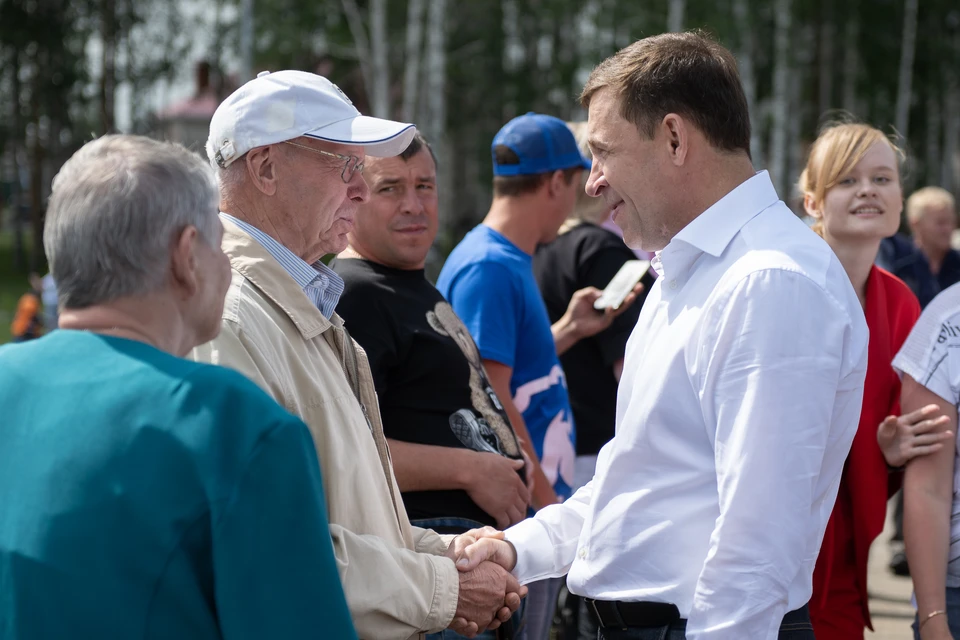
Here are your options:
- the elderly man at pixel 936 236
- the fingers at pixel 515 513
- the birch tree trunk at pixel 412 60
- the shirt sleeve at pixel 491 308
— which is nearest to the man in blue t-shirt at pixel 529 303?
the shirt sleeve at pixel 491 308

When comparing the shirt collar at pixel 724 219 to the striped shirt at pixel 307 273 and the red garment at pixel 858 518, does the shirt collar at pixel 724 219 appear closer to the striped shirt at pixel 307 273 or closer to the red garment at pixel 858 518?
Result: the striped shirt at pixel 307 273

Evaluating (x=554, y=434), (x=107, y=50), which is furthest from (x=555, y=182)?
(x=107, y=50)

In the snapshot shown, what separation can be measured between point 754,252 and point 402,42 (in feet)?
76.1

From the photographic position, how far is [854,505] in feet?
9.89

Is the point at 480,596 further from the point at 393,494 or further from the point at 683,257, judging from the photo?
the point at 683,257

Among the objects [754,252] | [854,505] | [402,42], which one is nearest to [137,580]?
[754,252]

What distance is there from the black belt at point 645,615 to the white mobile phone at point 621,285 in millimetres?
1881

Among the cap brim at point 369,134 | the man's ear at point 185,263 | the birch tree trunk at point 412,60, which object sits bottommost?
the man's ear at point 185,263

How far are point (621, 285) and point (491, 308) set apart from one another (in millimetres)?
646

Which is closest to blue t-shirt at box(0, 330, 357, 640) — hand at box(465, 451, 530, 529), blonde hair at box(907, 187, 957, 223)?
hand at box(465, 451, 530, 529)

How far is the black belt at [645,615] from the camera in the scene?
2.08 meters

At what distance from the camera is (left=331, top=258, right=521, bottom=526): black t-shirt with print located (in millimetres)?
2914

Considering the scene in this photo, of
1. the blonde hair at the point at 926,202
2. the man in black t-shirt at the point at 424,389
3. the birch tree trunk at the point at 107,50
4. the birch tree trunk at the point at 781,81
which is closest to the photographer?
the man in black t-shirt at the point at 424,389

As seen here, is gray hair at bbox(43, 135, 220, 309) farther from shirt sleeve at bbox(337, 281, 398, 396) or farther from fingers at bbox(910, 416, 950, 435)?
fingers at bbox(910, 416, 950, 435)
